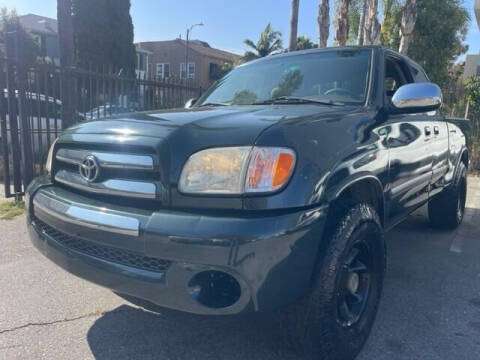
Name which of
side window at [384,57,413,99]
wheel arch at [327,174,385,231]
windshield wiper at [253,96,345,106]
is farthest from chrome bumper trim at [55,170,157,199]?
side window at [384,57,413,99]

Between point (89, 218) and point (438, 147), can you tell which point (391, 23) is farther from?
point (89, 218)

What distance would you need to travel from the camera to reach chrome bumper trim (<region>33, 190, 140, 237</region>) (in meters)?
1.86

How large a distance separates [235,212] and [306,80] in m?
1.62

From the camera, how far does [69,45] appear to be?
7.09 meters

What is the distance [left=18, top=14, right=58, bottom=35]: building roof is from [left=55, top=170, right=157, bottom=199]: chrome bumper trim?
115 feet

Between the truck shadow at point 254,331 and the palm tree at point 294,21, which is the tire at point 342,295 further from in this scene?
the palm tree at point 294,21

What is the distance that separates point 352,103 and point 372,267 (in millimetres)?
1045

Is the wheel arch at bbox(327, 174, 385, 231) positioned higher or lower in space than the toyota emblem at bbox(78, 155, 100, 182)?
lower

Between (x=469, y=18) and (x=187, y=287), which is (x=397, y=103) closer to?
(x=187, y=287)

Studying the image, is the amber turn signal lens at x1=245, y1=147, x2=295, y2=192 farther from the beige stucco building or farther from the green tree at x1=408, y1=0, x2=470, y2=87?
the beige stucco building

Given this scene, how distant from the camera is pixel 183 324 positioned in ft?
8.48

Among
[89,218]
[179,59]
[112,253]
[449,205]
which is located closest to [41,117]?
[89,218]

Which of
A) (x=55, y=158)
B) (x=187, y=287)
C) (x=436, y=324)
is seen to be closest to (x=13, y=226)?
(x=55, y=158)

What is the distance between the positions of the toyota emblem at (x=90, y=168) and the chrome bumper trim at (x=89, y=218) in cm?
16
